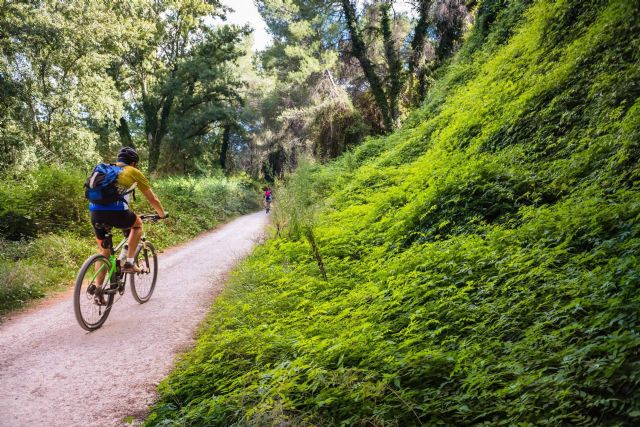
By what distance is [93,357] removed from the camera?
445 cm

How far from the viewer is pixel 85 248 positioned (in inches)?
397

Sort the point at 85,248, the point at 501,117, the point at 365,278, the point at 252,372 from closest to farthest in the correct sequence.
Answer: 1. the point at 252,372
2. the point at 365,278
3. the point at 501,117
4. the point at 85,248

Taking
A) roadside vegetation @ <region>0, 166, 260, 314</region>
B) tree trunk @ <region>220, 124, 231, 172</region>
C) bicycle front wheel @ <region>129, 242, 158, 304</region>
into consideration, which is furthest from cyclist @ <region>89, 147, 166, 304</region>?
tree trunk @ <region>220, 124, 231, 172</region>

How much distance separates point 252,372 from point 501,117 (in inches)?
249

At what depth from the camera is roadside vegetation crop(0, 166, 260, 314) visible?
745 cm

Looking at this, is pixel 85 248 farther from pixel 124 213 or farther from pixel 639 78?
pixel 639 78

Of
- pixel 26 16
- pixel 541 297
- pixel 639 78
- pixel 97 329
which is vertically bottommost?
pixel 541 297

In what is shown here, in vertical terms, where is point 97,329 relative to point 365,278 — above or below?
above

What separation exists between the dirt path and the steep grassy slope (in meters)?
0.45

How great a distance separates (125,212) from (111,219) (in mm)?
213

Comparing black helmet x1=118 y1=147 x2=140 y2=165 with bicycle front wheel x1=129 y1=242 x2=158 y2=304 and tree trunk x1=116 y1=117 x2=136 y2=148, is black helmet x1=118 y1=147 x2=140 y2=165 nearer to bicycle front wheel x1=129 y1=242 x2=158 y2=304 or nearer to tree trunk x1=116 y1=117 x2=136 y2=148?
bicycle front wheel x1=129 y1=242 x2=158 y2=304

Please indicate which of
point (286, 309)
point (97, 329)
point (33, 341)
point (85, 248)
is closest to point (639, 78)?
point (286, 309)

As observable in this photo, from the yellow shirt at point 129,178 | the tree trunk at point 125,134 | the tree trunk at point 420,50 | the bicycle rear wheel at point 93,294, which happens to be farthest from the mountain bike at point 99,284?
the tree trunk at point 125,134

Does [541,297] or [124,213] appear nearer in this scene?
[541,297]
